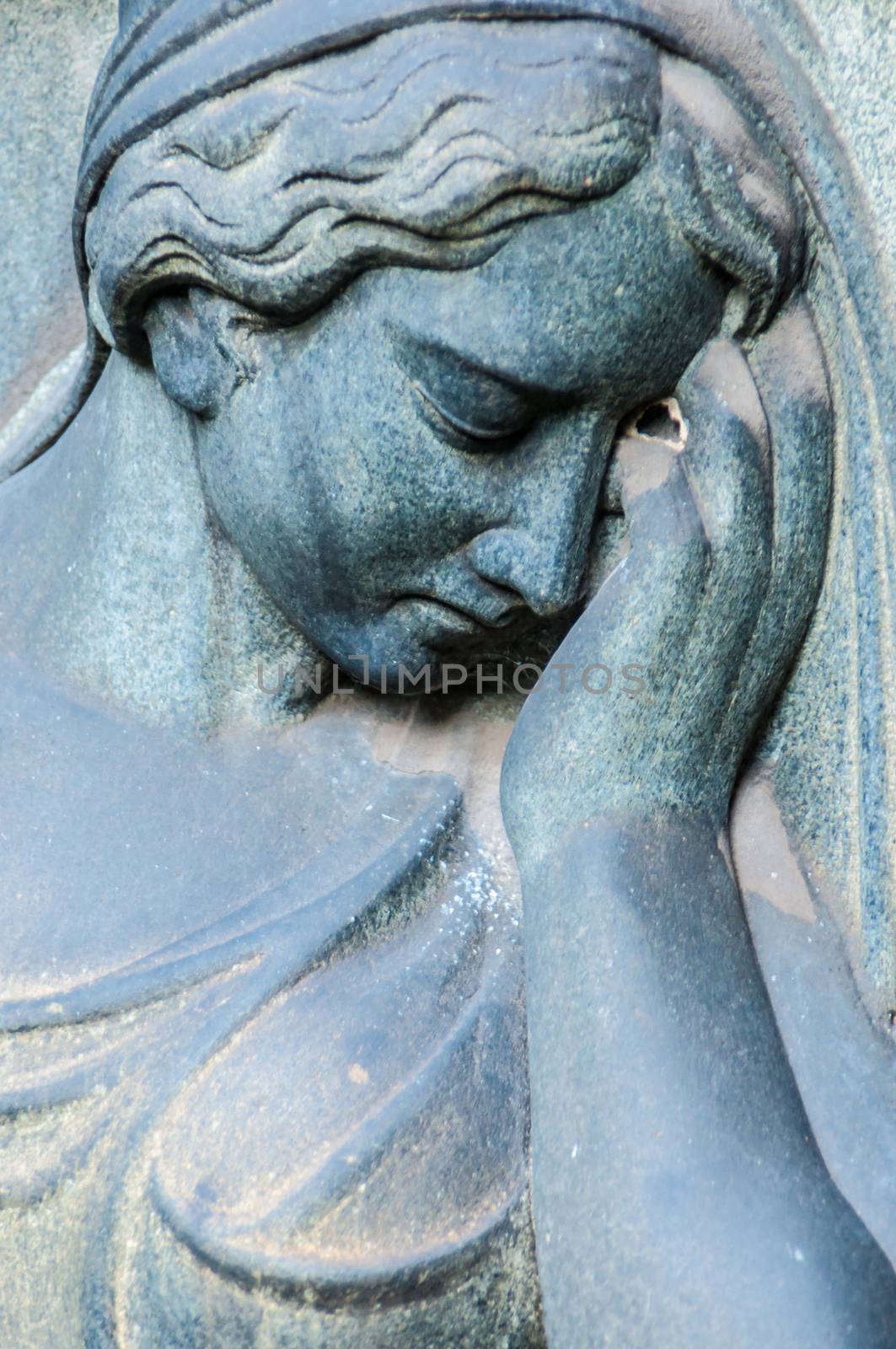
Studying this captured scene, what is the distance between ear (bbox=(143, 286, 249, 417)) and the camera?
138cm

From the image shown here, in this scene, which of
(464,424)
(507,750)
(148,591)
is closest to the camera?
(464,424)

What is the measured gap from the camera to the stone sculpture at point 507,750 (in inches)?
48.1

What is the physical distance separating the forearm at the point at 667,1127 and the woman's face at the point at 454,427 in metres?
0.27

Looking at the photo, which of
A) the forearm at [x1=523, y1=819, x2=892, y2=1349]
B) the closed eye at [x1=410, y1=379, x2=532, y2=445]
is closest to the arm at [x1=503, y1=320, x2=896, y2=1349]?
the forearm at [x1=523, y1=819, x2=892, y2=1349]

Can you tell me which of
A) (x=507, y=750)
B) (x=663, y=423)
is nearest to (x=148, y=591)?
(x=507, y=750)

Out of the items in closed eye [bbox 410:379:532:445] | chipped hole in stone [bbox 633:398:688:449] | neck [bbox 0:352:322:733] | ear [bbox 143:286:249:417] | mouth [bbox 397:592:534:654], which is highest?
chipped hole in stone [bbox 633:398:688:449]

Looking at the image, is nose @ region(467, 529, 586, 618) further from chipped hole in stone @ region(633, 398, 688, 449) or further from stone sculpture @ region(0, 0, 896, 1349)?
chipped hole in stone @ region(633, 398, 688, 449)

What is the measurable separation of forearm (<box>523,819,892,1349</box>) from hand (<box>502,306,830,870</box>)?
0.05 metres

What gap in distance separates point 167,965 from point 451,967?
10.1 inches

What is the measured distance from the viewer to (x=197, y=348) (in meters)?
1.41

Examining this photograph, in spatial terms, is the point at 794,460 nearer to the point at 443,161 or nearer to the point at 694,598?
the point at 694,598

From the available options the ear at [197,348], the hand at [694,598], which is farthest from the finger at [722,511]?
the ear at [197,348]

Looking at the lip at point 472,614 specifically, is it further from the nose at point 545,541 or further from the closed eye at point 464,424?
the closed eye at point 464,424

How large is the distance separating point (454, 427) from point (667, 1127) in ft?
1.96
